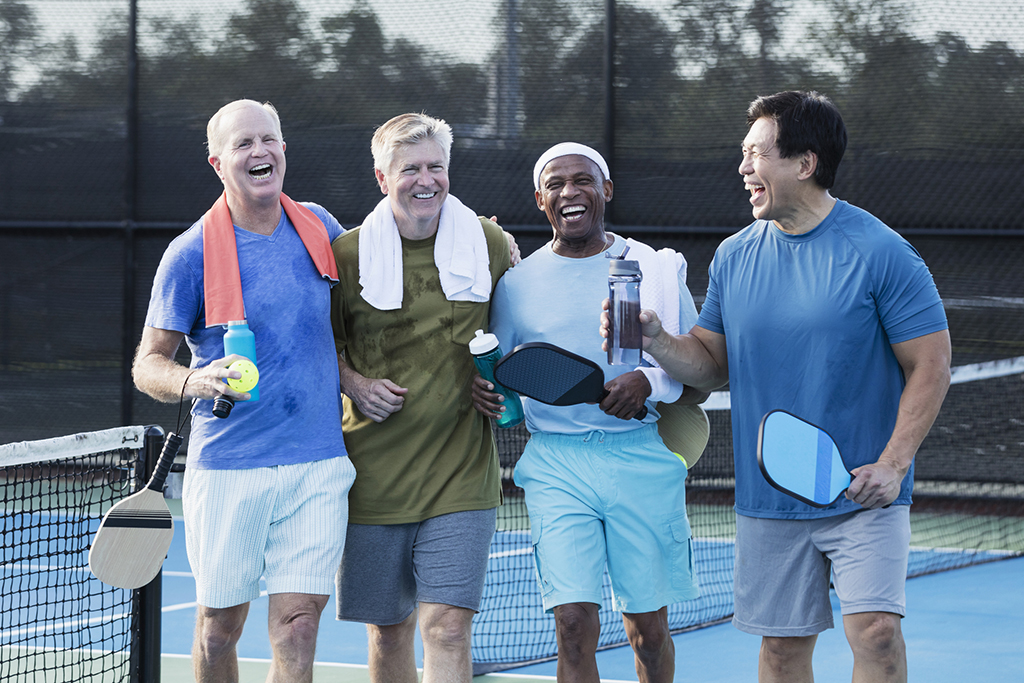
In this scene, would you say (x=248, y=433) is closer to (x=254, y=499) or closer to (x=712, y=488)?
(x=254, y=499)

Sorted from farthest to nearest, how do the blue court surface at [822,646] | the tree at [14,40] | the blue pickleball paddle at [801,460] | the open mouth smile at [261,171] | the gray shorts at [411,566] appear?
1. the tree at [14,40]
2. the blue court surface at [822,646]
3. the gray shorts at [411,566]
4. the open mouth smile at [261,171]
5. the blue pickleball paddle at [801,460]

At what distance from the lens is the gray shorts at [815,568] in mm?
2980

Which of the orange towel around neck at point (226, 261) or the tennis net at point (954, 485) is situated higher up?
the orange towel around neck at point (226, 261)

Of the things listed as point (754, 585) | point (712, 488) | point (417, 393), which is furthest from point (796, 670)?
point (712, 488)

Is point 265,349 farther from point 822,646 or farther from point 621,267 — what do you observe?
point 822,646

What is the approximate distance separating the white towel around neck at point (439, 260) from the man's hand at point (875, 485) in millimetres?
1224

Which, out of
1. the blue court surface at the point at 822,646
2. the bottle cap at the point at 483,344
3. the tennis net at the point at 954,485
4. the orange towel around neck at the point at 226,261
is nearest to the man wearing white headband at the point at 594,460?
the bottle cap at the point at 483,344

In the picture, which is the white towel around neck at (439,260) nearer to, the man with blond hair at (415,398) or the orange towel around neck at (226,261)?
the man with blond hair at (415,398)

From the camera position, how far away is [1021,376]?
889 cm

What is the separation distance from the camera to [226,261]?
3254 mm

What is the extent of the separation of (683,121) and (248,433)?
611 cm

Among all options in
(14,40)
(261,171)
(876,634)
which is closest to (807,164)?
(876,634)

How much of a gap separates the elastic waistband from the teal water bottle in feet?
0.38

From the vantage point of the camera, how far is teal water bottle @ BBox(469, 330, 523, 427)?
3.29 meters
